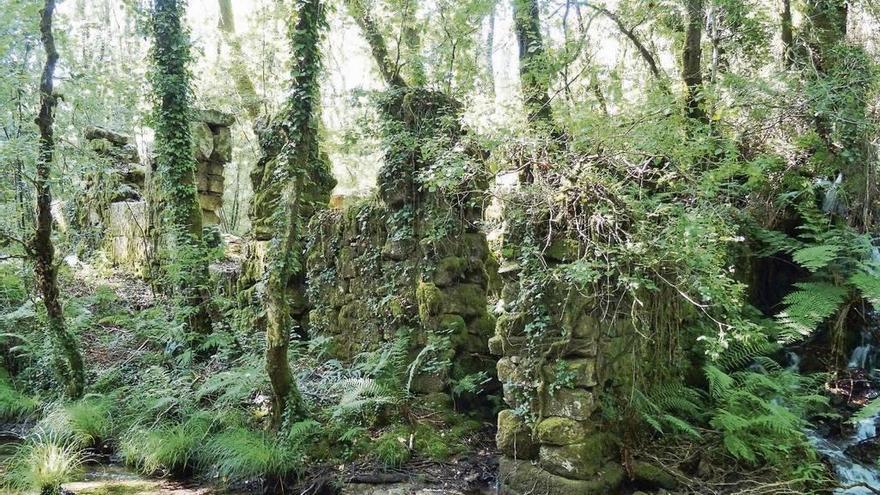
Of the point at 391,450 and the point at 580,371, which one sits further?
the point at 391,450

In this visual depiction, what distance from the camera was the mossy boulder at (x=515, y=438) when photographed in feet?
16.0

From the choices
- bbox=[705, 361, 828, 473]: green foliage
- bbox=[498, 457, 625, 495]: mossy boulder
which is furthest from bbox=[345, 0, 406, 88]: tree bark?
bbox=[705, 361, 828, 473]: green foliage

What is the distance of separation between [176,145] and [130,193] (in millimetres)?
5592

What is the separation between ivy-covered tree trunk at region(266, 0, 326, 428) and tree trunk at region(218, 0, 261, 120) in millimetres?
10444

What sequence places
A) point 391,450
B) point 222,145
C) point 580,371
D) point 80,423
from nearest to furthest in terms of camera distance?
point 580,371 → point 391,450 → point 80,423 → point 222,145

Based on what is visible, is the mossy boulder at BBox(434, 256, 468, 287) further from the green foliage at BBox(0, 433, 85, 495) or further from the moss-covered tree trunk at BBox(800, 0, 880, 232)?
the moss-covered tree trunk at BBox(800, 0, 880, 232)

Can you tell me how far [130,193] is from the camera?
1334 centimetres

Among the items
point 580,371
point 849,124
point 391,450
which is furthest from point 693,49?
point 391,450

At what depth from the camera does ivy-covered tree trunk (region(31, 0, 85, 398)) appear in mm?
7059

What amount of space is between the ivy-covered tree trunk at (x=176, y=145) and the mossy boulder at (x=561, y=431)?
6056 mm

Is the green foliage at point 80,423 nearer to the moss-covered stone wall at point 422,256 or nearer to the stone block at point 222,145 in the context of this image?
the moss-covered stone wall at point 422,256

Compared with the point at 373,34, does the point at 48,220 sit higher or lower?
lower

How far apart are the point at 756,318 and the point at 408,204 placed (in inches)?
175

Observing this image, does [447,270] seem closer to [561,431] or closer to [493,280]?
[493,280]
